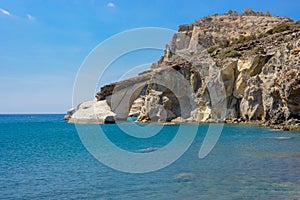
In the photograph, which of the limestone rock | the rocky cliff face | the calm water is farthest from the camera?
the limestone rock

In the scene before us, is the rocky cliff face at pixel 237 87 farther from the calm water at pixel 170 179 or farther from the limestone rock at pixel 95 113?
the calm water at pixel 170 179

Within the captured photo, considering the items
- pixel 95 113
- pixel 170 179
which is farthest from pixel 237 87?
pixel 170 179

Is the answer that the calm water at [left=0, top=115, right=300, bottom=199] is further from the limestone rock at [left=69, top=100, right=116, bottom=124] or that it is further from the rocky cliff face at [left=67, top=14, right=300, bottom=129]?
the limestone rock at [left=69, top=100, right=116, bottom=124]

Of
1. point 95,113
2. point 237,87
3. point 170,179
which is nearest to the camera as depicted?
point 170,179

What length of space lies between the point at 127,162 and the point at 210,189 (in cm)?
809

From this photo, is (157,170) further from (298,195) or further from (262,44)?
(262,44)

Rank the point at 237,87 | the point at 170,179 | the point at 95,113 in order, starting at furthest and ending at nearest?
the point at 95,113, the point at 237,87, the point at 170,179

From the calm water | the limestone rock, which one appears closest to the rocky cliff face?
the limestone rock

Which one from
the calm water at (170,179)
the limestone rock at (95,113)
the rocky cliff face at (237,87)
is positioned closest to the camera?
the calm water at (170,179)

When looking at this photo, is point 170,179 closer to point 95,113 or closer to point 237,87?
point 237,87

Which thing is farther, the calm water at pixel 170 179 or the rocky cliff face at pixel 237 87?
the rocky cliff face at pixel 237 87

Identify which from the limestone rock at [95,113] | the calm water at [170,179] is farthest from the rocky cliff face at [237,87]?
the calm water at [170,179]

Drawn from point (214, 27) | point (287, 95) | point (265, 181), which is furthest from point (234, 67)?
point (214, 27)

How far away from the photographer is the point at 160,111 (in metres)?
61.3
